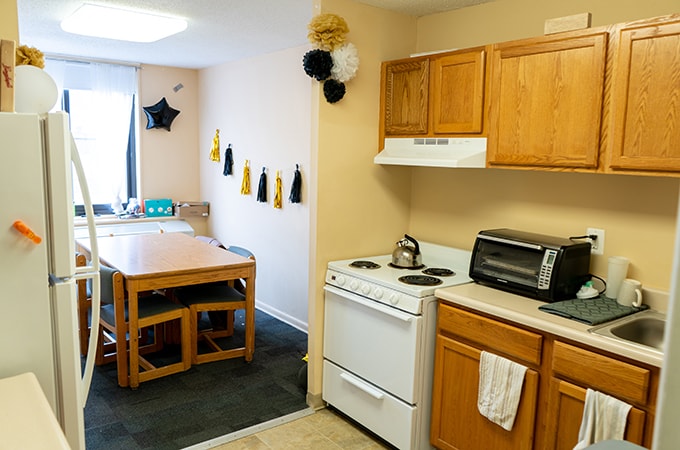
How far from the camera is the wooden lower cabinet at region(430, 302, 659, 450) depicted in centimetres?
181

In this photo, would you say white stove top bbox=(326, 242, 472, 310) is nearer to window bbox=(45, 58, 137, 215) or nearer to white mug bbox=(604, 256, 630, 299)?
white mug bbox=(604, 256, 630, 299)

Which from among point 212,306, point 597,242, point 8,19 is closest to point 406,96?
point 597,242

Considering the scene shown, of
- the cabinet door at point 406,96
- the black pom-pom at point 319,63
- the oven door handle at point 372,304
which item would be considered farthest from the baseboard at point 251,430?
the black pom-pom at point 319,63

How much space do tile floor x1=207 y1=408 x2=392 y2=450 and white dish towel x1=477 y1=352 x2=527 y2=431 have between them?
0.74m

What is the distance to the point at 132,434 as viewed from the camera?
2.87m

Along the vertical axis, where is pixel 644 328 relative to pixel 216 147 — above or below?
below

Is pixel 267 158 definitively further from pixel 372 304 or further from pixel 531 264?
pixel 531 264

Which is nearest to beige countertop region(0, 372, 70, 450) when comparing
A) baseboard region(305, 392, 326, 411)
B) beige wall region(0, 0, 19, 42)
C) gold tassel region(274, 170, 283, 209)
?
beige wall region(0, 0, 19, 42)

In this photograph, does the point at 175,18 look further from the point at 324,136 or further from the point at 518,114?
the point at 518,114

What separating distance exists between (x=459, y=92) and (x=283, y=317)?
2.86 m

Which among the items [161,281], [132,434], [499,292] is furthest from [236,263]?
[499,292]

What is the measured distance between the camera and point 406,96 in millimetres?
2973

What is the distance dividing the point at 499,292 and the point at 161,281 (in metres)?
2.17

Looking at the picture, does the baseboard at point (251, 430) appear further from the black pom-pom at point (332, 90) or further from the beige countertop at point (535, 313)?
the black pom-pom at point (332, 90)
